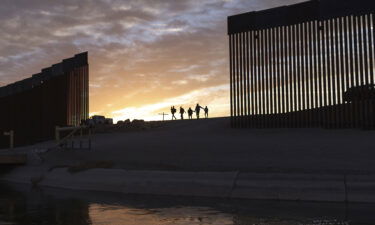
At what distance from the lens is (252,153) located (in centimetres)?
1780

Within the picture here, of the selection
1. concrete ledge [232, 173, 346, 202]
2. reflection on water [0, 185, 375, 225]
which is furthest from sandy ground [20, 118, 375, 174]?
reflection on water [0, 185, 375, 225]

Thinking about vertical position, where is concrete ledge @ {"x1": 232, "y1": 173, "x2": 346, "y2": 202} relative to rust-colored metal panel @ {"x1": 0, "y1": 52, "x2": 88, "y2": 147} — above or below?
below

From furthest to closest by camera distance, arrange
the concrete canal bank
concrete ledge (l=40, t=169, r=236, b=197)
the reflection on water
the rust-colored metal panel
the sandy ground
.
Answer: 1. the rust-colored metal panel
2. the sandy ground
3. concrete ledge (l=40, t=169, r=236, b=197)
4. the concrete canal bank
5. the reflection on water

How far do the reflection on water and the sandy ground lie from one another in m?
2.98

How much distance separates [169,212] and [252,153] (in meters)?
7.04

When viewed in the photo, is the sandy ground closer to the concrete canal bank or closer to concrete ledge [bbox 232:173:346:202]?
the concrete canal bank

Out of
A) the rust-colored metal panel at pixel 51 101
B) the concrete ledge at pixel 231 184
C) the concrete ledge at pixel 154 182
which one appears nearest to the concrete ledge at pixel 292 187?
the concrete ledge at pixel 231 184

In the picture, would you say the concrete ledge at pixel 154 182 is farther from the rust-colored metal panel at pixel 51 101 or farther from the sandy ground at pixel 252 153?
the rust-colored metal panel at pixel 51 101

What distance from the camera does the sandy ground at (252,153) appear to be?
15312mm

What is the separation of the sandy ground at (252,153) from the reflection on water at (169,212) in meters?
2.98

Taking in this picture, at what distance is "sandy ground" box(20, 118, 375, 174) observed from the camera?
15312 mm

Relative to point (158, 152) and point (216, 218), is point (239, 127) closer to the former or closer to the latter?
point (158, 152)

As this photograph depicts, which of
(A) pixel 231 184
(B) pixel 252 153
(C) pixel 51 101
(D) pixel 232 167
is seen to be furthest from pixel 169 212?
(C) pixel 51 101

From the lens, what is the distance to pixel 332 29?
23.0 meters
